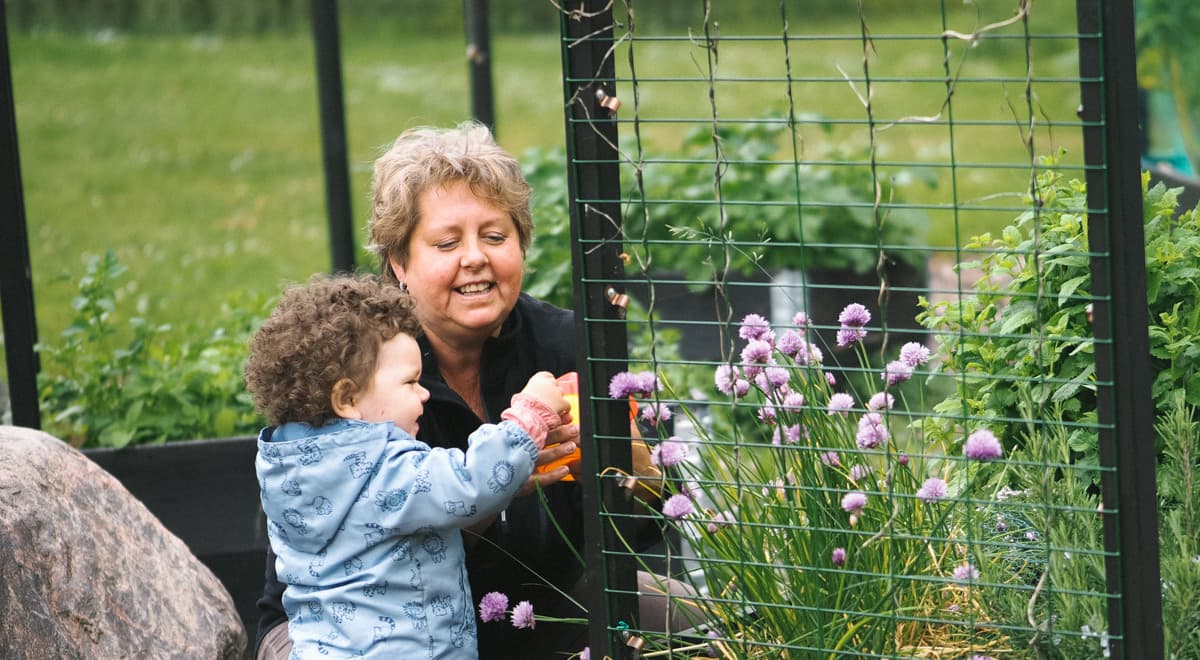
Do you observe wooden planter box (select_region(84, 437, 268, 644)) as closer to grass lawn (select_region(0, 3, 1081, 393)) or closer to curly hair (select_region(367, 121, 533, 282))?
curly hair (select_region(367, 121, 533, 282))

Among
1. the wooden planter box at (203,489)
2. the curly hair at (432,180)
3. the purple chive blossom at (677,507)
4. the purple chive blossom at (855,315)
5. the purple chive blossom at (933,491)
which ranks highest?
the curly hair at (432,180)

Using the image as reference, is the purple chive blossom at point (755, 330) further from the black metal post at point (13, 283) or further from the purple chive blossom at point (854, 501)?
the black metal post at point (13, 283)

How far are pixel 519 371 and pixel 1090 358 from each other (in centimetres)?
110

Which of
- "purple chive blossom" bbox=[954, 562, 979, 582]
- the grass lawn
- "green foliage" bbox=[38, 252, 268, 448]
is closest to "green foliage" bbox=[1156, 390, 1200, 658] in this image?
"purple chive blossom" bbox=[954, 562, 979, 582]

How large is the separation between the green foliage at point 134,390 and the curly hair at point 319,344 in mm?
1644

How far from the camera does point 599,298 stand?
7.59 ft

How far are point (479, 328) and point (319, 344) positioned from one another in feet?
1.64

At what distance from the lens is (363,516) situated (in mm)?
2385

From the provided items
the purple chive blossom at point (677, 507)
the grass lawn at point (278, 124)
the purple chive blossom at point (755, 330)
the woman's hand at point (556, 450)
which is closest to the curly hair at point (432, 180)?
the woman's hand at point (556, 450)

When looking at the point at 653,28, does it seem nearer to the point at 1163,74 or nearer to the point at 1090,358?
the point at 1163,74

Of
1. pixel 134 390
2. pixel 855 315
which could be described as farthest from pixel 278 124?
pixel 855 315

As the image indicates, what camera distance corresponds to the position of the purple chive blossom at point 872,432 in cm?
222

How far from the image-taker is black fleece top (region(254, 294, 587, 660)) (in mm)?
2830

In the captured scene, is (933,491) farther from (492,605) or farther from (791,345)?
(492,605)
